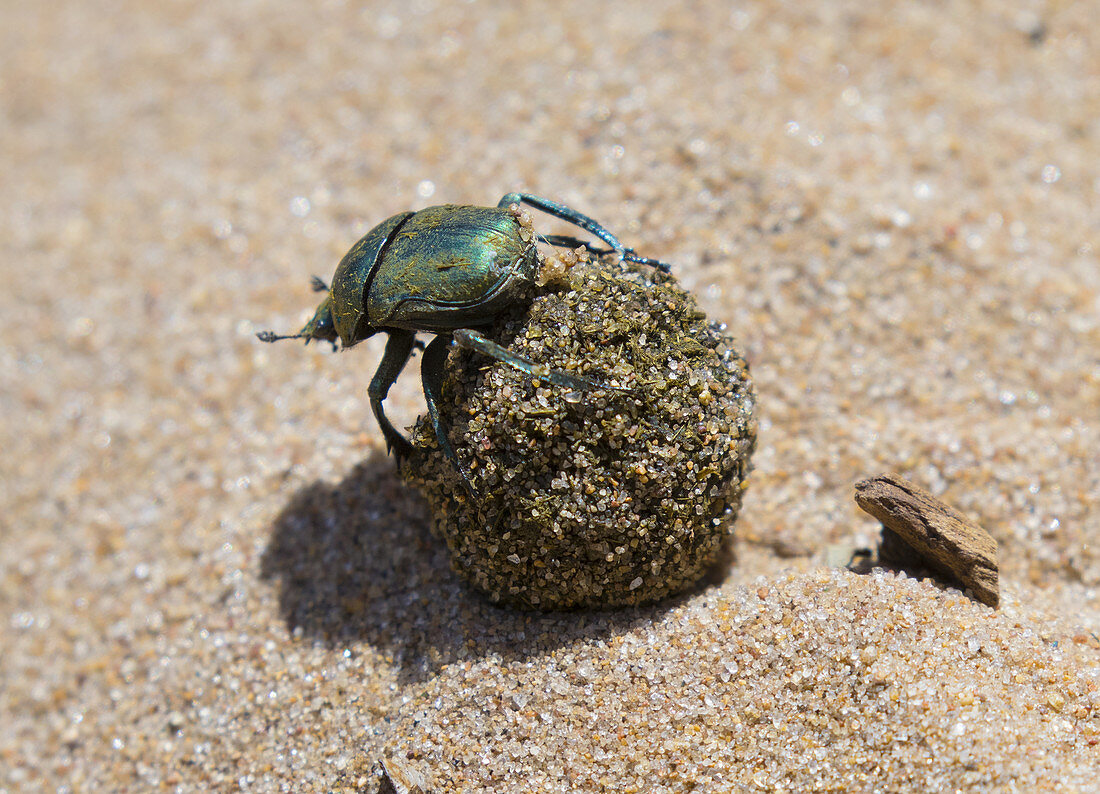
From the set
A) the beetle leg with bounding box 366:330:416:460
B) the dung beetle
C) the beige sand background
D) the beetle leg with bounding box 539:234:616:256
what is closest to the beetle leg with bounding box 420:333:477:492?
the dung beetle

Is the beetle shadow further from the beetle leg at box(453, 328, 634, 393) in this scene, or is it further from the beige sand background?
the beetle leg at box(453, 328, 634, 393)

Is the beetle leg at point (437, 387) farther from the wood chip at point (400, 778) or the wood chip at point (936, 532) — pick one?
the wood chip at point (936, 532)

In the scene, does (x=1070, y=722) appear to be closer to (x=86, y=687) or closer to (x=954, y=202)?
(x=954, y=202)

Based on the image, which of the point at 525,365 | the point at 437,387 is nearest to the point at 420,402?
the point at 437,387

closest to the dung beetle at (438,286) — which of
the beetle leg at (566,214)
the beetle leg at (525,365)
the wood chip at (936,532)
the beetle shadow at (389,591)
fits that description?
the beetle leg at (525,365)

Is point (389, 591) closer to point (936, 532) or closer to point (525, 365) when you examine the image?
point (525, 365)

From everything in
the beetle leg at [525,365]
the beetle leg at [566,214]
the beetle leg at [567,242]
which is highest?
the beetle leg at [566,214]

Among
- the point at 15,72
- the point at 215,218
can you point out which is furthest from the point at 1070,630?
the point at 15,72
